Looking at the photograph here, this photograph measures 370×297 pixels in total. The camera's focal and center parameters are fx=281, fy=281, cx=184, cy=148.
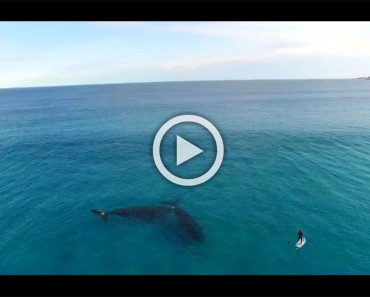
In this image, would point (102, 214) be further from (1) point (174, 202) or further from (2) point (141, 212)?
(1) point (174, 202)

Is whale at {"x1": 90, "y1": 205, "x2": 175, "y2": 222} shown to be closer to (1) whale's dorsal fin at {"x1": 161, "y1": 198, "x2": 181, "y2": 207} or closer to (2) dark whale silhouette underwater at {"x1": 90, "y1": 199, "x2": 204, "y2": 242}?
(2) dark whale silhouette underwater at {"x1": 90, "y1": 199, "x2": 204, "y2": 242}

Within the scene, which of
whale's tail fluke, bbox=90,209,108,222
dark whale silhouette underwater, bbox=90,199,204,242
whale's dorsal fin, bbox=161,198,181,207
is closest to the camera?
dark whale silhouette underwater, bbox=90,199,204,242

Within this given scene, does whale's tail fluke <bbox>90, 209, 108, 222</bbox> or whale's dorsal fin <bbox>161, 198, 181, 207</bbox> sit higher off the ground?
whale's dorsal fin <bbox>161, 198, 181, 207</bbox>

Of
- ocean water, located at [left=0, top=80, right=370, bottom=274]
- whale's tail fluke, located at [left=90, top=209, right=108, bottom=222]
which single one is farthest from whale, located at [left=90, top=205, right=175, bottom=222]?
ocean water, located at [left=0, top=80, right=370, bottom=274]

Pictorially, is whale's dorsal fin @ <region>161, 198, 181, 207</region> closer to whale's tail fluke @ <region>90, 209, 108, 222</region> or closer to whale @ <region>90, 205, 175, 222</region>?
whale @ <region>90, 205, 175, 222</region>

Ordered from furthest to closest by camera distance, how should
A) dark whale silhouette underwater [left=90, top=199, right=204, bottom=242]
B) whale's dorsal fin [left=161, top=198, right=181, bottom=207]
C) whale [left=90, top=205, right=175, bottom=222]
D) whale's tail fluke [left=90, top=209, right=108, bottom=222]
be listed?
1. whale's dorsal fin [left=161, top=198, right=181, bottom=207]
2. whale's tail fluke [left=90, top=209, right=108, bottom=222]
3. whale [left=90, top=205, right=175, bottom=222]
4. dark whale silhouette underwater [left=90, top=199, right=204, bottom=242]

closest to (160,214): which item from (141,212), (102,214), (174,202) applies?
(141,212)

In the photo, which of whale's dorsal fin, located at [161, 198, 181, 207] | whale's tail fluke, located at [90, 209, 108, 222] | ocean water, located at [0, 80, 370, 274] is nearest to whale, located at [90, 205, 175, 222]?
whale's tail fluke, located at [90, 209, 108, 222]

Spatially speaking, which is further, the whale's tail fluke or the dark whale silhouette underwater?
the whale's tail fluke
